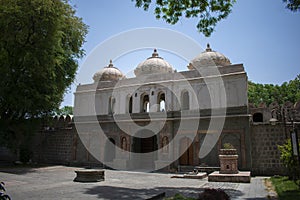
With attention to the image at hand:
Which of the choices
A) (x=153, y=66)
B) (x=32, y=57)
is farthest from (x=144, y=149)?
(x=32, y=57)

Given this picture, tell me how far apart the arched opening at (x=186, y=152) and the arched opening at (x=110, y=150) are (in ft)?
18.7

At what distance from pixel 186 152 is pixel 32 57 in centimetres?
1178

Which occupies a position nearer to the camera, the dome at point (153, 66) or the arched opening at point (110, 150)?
the arched opening at point (110, 150)

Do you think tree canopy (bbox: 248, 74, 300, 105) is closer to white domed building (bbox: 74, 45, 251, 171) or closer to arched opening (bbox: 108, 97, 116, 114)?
white domed building (bbox: 74, 45, 251, 171)

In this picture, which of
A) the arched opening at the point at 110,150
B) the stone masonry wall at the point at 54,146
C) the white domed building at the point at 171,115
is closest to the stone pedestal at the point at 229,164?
the white domed building at the point at 171,115

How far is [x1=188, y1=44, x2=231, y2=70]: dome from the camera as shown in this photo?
2075cm

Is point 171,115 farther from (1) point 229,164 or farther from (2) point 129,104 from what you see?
(2) point 129,104

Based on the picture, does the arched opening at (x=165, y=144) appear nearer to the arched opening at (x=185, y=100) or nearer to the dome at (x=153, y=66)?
the arched opening at (x=185, y=100)

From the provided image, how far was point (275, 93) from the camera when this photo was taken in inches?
1486

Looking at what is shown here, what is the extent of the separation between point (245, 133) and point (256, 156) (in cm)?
150

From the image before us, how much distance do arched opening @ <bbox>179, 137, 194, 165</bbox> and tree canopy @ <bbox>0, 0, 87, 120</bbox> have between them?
9.82 meters

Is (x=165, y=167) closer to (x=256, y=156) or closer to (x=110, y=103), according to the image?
(x=256, y=156)

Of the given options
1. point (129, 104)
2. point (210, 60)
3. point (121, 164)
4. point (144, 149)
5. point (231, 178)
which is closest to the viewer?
point (231, 178)

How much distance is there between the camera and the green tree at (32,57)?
50.3ft
